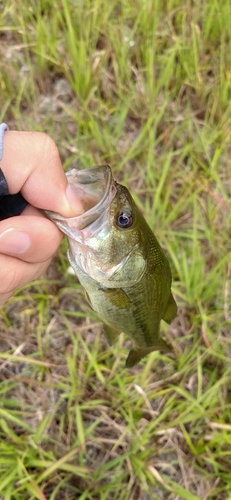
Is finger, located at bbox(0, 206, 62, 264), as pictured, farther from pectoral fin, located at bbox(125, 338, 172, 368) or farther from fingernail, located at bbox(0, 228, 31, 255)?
pectoral fin, located at bbox(125, 338, 172, 368)

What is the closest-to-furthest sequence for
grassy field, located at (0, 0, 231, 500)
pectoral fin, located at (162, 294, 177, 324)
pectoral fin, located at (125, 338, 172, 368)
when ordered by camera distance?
1. pectoral fin, located at (162, 294, 177, 324)
2. pectoral fin, located at (125, 338, 172, 368)
3. grassy field, located at (0, 0, 231, 500)

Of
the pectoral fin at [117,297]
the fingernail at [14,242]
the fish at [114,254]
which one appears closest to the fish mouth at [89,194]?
the fish at [114,254]

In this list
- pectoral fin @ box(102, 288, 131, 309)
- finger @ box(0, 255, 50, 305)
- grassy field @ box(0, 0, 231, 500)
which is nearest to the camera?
finger @ box(0, 255, 50, 305)

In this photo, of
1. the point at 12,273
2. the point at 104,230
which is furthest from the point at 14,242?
the point at 104,230

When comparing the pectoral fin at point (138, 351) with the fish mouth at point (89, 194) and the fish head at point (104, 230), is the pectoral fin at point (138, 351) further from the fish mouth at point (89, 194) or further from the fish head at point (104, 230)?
the fish mouth at point (89, 194)

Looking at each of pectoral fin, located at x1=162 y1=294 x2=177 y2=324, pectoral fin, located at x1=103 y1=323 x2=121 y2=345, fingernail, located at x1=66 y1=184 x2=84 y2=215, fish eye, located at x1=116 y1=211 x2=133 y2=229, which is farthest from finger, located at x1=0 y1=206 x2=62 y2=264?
pectoral fin, located at x1=162 y1=294 x2=177 y2=324

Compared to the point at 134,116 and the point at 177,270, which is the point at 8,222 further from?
the point at 134,116

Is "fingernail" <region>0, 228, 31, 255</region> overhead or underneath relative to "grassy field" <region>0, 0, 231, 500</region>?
overhead

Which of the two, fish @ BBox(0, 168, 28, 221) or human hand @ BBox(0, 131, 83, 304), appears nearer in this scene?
human hand @ BBox(0, 131, 83, 304)
